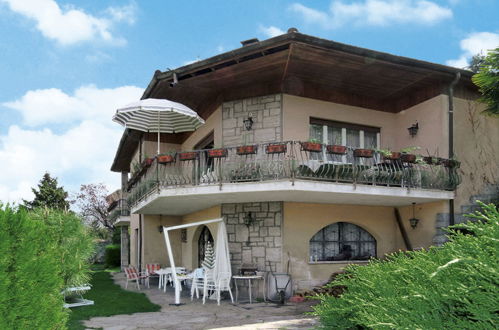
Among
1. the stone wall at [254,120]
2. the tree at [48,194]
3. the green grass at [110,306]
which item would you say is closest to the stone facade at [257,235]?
the stone wall at [254,120]

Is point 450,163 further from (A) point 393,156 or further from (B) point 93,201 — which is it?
(B) point 93,201

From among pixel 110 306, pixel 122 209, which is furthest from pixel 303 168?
pixel 122 209

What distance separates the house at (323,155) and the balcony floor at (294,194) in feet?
0.09

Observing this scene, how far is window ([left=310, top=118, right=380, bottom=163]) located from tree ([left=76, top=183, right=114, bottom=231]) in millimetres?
29482

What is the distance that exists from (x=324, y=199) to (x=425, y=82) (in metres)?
4.36

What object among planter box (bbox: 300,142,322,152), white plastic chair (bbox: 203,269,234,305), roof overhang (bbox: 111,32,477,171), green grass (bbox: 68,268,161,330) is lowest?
green grass (bbox: 68,268,161,330)

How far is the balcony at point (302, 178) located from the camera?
9.68 metres

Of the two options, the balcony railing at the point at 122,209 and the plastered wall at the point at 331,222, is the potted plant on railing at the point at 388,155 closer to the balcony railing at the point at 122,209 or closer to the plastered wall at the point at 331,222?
the plastered wall at the point at 331,222

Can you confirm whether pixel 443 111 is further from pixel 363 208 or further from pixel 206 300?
pixel 206 300

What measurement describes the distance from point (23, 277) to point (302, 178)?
7.06m

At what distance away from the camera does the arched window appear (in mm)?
11773

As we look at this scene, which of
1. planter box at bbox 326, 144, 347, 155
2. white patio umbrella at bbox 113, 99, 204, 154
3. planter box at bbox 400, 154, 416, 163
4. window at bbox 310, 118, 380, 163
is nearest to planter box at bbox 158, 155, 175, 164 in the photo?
white patio umbrella at bbox 113, 99, 204, 154

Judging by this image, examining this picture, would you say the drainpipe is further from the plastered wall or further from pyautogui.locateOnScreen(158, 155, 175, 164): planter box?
pyautogui.locateOnScreen(158, 155, 175, 164): planter box

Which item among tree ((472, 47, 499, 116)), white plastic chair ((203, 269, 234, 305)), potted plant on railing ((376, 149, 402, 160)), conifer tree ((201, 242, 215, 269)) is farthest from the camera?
conifer tree ((201, 242, 215, 269))
